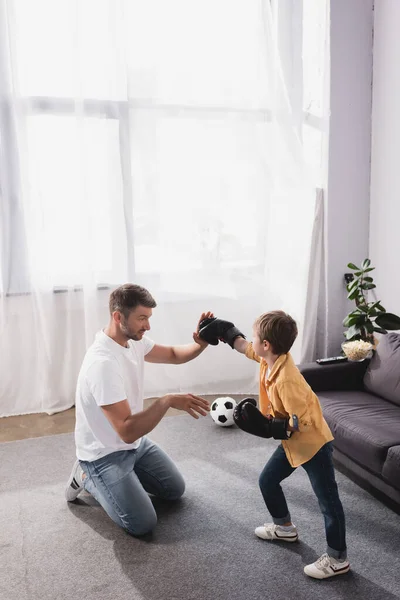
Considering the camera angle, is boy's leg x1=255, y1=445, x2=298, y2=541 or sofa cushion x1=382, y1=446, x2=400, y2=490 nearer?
boy's leg x1=255, y1=445, x2=298, y2=541

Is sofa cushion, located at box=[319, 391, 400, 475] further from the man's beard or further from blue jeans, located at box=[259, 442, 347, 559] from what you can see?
the man's beard

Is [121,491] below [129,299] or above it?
below

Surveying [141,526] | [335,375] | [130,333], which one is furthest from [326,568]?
[335,375]

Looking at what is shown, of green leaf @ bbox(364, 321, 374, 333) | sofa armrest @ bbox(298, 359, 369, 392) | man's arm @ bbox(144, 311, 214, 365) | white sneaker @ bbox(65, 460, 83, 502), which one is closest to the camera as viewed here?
white sneaker @ bbox(65, 460, 83, 502)

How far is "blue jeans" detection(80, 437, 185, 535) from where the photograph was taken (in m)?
2.48

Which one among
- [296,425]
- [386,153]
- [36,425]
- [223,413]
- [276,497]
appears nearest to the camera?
[296,425]

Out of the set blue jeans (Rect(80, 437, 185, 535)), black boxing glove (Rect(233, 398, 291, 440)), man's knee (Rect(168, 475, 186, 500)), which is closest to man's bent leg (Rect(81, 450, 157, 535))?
blue jeans (Rect(80, 437, 185, 535))

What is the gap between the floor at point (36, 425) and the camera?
369cm

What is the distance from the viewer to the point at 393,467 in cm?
250

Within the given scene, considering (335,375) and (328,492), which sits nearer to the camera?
(328,492)

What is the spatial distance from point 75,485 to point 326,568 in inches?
46.7

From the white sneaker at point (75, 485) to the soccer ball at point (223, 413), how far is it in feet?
3.68

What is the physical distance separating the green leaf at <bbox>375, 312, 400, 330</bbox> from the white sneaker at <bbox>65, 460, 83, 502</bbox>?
2.08 metres

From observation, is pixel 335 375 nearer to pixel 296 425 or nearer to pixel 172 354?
pixel 172 354
